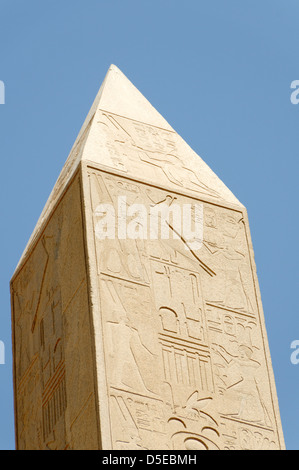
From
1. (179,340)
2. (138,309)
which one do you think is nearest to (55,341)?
(138,309)

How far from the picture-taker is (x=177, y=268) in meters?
12.2

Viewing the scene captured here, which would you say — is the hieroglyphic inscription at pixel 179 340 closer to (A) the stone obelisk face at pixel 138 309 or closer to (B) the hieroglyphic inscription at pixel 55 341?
(A) the stone obelisk face at pixel 138 309

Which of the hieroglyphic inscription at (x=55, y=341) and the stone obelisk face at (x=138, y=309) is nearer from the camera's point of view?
the stone obelisk face at (x=138, y=309)

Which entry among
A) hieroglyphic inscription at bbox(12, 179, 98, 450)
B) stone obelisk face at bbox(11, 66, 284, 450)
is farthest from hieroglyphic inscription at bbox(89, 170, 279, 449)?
hieroglyphic inscription at bbox(12, 179, 98, 450)

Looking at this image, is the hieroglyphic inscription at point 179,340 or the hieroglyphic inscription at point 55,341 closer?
the hieroglyphic inscription at point 179,340

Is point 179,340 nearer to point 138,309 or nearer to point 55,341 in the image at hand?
point 138,309

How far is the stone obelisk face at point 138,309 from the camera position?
11359 mm

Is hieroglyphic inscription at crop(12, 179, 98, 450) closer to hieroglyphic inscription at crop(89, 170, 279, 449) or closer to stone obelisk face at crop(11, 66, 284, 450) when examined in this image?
stone obelisk face at crop(11, 66, 284, 450)

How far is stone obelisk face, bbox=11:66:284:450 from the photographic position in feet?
37.3

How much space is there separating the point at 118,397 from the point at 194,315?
3.49 feet

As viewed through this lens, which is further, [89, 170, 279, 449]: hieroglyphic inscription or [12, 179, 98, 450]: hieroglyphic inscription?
[12, 179, 98, 450]: hieroglyphic inscription

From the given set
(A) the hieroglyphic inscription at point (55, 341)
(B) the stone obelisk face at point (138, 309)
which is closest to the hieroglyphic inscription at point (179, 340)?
(B) the stone obelisk face at point (138, 309)
